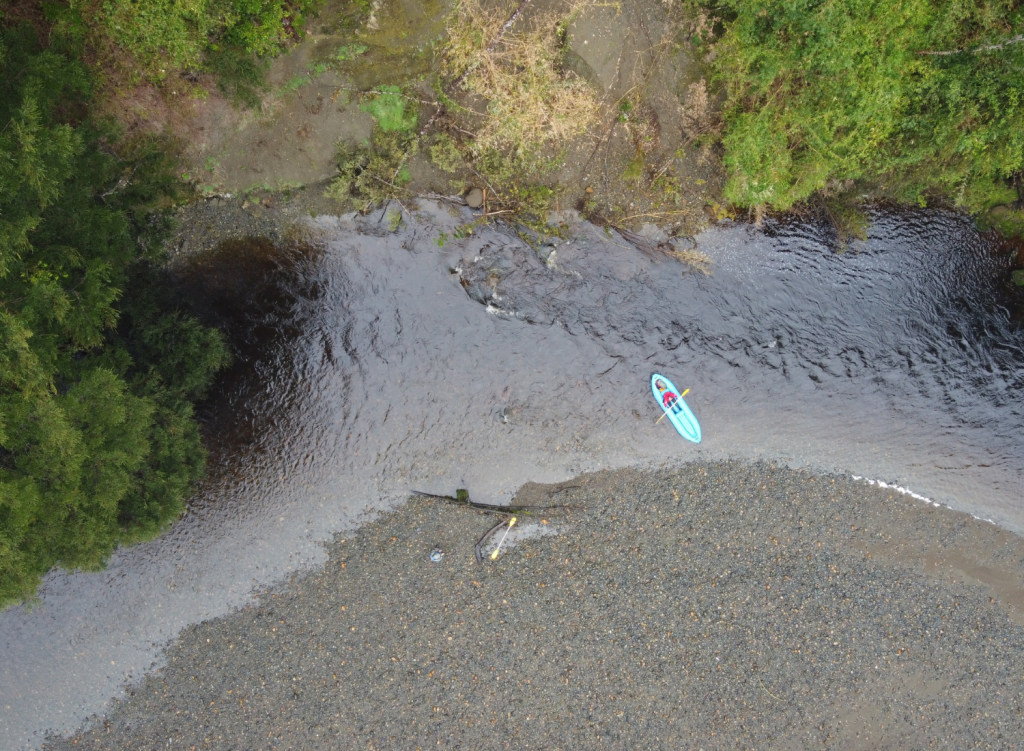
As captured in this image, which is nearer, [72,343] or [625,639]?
[72,343]

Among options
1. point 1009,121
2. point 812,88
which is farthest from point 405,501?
point 1009,121

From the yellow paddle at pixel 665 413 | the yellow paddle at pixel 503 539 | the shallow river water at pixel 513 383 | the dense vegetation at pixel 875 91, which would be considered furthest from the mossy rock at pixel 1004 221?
the yellow paddle at pixel 503 539

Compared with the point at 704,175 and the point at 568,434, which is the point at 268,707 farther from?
the point at 704,175

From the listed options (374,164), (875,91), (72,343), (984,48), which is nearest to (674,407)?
(875,91)

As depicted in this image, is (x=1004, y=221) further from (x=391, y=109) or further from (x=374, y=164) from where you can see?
(x=374, y=164)

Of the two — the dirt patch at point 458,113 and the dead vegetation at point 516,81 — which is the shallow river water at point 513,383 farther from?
the dead vegetation at point 516,81

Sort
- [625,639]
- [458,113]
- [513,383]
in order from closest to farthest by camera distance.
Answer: [458,113] < [625,639] < [513,383]

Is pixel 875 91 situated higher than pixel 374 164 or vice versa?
pixel 374 164
